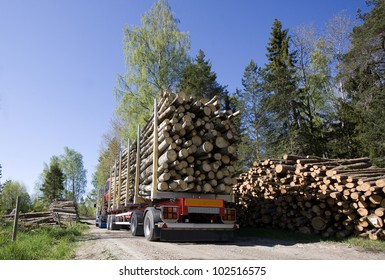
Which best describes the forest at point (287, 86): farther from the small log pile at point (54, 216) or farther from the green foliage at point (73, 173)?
the green foliage at point (73, 173)

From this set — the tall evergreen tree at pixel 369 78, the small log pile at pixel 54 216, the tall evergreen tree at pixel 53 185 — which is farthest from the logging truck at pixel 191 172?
the tall evergreen tree at pixel 53 185

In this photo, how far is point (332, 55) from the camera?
88.0 ft

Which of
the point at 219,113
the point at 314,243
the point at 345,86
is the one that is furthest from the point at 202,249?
the point at 345,86

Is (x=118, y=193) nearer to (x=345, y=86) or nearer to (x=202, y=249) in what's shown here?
(x=202, y=249)

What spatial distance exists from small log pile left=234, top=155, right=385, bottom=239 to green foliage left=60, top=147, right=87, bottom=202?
53.3 metres

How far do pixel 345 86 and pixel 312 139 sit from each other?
4.38m

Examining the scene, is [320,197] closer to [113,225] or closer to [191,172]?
[191,172]

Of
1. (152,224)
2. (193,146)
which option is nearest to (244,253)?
(152,224)

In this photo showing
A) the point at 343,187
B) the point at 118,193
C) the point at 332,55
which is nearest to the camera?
the point at 343,187

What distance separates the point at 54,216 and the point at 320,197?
15.1 meters

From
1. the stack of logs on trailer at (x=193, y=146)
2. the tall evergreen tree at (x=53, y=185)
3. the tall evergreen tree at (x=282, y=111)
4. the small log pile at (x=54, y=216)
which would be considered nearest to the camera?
the stack of logs on trailer at (x=193, y=146)

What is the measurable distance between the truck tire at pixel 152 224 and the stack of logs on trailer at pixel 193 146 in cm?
66

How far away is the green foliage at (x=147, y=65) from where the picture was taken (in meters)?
24.0

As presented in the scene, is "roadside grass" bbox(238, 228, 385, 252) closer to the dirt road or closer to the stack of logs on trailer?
the dirt road
